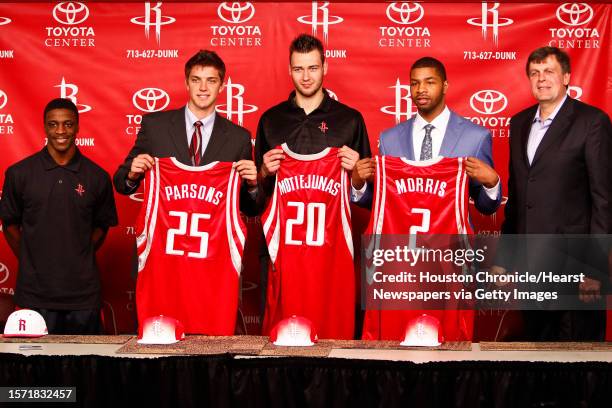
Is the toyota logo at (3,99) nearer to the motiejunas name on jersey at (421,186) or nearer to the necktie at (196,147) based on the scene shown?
the necktie at (196,147)

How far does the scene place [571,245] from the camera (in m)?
4.98

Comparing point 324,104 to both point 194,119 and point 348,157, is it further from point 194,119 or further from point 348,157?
point 194,119

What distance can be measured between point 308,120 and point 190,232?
2.97 feet

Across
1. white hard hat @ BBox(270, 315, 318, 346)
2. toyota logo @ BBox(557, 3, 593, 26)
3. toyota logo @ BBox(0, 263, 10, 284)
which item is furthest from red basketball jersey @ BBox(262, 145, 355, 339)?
toyota logo @ BBox(0, 263, 10, 284)

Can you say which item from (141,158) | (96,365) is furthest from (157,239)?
(96,365)

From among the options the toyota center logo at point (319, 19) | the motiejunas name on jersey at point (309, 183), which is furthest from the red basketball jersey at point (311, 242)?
the toyota center logo at point (319, 19)

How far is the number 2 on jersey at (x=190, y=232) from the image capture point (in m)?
4.89

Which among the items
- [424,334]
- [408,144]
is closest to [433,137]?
[408,144]

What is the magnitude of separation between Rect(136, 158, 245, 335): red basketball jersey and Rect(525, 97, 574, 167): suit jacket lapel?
152cm

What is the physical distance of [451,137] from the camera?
5.04 meters

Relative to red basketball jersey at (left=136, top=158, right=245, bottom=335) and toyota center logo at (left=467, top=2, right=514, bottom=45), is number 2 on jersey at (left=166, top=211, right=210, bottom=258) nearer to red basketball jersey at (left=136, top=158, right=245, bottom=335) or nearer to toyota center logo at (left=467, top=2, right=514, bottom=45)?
red basketball jersey at (left=136, top=158, right=245, bottom=335)

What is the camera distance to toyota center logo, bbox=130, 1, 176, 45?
610 cm

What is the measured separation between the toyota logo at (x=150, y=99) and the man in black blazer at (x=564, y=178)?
2269 millimetres

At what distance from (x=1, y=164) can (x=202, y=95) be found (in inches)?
66.1
